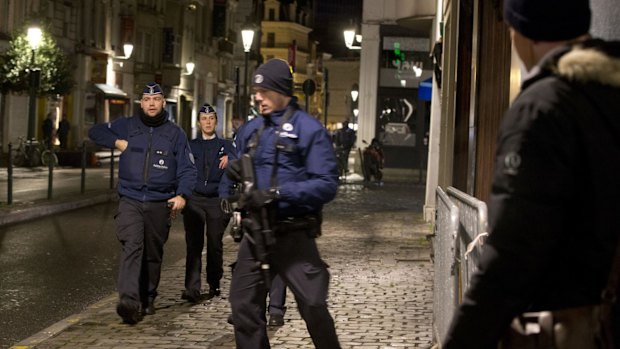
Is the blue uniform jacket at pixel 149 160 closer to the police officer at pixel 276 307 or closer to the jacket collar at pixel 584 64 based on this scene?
the police officer at pixel 276 307

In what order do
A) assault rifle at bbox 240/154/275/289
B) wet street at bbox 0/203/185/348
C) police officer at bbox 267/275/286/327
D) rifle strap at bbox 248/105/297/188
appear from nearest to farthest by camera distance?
assault rifle at bbox 240/154/275/289
rifle strap at bbox 248/105/297/188
police officer at bbox 267/275/286/327
wet street at bbox 0/203/185/348

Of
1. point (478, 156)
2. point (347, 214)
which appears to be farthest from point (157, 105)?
point (347, 214)

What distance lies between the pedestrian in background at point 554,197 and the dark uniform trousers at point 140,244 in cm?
619

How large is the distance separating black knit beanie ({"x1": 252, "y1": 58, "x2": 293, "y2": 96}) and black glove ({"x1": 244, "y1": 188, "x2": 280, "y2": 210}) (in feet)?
2.03

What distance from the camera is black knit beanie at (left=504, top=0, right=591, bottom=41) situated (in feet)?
9.37

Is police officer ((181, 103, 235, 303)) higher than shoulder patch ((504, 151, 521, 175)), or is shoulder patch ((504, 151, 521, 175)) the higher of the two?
shoulder patch ((504, 151, 521, 175))

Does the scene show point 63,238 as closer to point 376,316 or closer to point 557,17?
point 376,316

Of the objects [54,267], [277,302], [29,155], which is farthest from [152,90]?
[29,155]

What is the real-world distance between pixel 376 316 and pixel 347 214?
471 inches

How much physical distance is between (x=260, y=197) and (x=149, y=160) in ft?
10.4

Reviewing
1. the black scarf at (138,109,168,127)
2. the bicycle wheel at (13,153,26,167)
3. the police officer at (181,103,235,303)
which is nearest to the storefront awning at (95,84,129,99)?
the bicycle wheel at (13,153,26,167)

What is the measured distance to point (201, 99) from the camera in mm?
77125

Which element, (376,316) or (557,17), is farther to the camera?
(376,316)

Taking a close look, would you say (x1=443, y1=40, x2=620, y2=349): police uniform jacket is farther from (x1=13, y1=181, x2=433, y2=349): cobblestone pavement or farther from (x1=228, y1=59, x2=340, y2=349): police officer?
(x1=13, y1=181, x2=433, y2=349): cobblestone pavement
